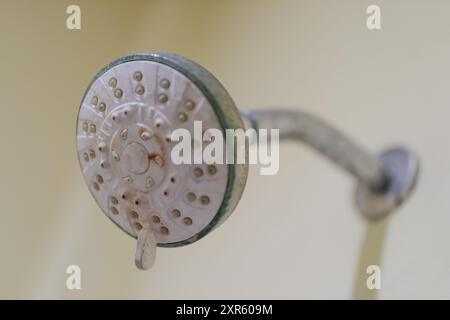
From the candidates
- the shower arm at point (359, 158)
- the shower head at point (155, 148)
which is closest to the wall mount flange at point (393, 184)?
the shower arm at point (359, 158)

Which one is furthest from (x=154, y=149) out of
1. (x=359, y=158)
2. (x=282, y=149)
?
(x=282, y=149)

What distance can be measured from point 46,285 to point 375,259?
42cm

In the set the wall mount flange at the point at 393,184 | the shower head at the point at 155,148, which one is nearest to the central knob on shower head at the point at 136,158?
the shower head at the point at 155,148

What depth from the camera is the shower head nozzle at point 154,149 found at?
0.69ft

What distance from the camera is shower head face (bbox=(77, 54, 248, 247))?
21 cm

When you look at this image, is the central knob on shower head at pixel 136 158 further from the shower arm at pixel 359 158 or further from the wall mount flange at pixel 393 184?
the wall mount flange at pixel 393 184

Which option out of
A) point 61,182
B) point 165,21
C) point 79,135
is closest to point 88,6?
point 165,21

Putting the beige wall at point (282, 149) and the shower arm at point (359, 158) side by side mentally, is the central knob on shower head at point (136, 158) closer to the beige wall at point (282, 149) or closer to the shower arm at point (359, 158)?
the shower arm at point (359, 158)

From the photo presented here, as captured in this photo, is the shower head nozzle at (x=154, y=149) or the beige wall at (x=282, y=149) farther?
the beige wall at (x=282, y=149)

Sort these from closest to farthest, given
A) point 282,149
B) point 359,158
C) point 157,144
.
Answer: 1. point 157,144
2. point 359,158
3. point 282,149

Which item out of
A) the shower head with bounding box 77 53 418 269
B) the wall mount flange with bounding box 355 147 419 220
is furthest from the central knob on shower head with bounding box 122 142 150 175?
the wall mount flange with bounding box 355 147 419 220

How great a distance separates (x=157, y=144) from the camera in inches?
8.6

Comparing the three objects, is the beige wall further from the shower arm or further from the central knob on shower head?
the central knob on shower head

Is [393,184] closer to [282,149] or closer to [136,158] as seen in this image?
[282,149]
